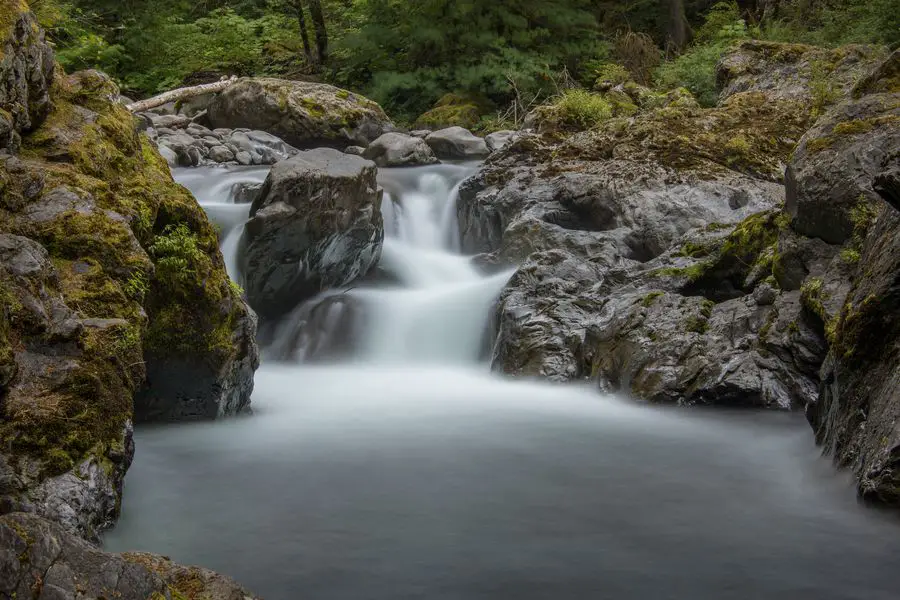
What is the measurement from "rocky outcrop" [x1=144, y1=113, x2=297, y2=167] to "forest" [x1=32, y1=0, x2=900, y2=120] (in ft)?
9.44

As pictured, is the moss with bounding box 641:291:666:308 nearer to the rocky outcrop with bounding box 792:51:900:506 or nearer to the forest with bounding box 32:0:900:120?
the rocky outcrop with bounding box 792:51:900:506

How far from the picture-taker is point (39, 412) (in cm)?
373

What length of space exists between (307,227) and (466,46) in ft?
43.7

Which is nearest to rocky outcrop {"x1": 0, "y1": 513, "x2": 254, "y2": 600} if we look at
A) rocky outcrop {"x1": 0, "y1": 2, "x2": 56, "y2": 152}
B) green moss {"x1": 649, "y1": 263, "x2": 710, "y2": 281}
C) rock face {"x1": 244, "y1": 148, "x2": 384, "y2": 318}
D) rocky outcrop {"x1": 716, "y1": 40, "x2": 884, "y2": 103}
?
rocky outcrop {"x1": 0, "y1": 2, "x2": 56, "y2": 152}

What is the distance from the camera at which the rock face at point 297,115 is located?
18016mm

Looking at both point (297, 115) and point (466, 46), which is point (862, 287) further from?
point (466, 46)

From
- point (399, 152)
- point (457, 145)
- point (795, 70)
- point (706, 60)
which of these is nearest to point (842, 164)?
point (795, 70)

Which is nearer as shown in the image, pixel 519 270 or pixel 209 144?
pixel 519 270

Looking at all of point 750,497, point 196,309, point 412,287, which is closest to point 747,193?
point 412,287

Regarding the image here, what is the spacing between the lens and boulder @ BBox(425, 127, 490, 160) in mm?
16828

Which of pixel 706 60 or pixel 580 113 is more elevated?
pixel 706 60

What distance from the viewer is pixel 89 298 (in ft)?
15.6

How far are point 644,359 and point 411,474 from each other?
3038mm

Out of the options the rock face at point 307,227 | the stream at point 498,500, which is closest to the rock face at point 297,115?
the rock face at point 307,227
